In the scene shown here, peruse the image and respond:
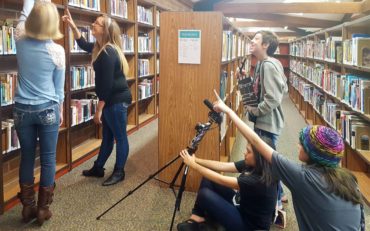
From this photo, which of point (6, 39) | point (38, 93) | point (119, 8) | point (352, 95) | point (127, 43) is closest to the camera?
point (38, 93)

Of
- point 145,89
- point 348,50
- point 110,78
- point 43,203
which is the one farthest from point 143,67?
point 43,203

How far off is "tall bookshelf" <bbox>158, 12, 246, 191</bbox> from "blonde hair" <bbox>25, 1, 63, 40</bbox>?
106cm

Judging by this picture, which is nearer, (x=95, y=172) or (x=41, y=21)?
(x=41, y=21)

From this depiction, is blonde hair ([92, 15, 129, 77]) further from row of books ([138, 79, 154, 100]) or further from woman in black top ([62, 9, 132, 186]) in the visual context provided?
row of books ([138, 79, 154, 100])

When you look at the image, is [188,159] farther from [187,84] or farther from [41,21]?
[41,21]

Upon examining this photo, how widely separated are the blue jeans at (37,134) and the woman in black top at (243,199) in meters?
0.92

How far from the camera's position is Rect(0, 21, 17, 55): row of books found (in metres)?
2.83

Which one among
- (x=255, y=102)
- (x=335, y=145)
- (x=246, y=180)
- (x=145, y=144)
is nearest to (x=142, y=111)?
(x=145, y=144)

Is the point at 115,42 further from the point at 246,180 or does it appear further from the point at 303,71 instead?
the point at 303,71

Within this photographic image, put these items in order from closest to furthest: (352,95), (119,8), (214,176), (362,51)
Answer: (214,176)
(362,51)
(352,95)
(119,8)

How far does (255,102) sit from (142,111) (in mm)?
4006

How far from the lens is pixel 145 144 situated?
4887 millimetres

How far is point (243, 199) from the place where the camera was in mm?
2213

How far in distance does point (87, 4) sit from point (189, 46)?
1.60 m
